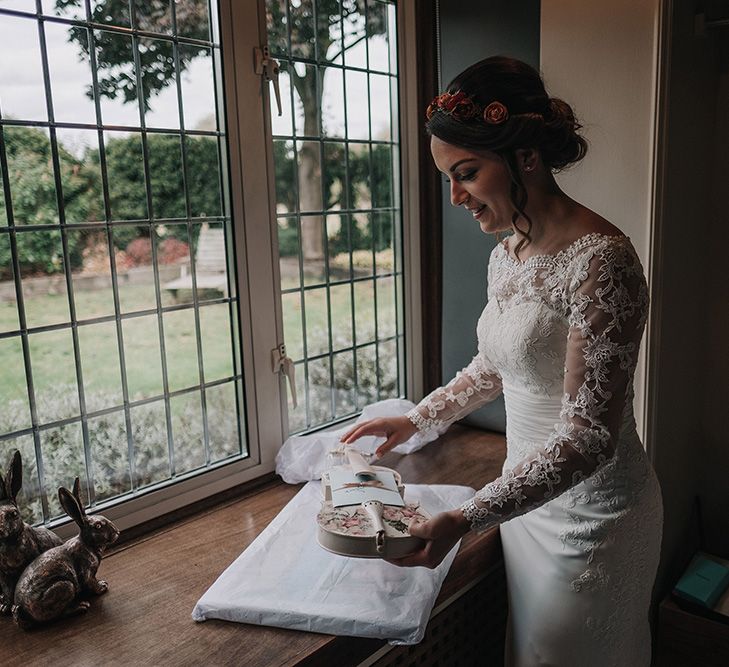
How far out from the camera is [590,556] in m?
1.50

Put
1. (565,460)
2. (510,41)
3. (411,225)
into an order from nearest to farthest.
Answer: (565,460) → (510,41) → (411,225)

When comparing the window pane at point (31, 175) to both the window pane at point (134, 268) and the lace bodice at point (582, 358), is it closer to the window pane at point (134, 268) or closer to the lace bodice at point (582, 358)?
the window pane at point (134, 268)

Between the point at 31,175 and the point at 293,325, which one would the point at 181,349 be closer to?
the point at 293,325

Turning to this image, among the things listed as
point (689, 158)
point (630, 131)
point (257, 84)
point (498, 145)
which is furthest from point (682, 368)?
point (257, 84)

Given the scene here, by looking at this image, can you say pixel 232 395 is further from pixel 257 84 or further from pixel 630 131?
pixel 630 131

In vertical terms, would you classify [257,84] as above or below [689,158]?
above

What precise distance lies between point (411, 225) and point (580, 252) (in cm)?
120

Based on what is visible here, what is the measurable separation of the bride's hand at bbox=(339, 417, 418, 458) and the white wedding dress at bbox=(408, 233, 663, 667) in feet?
0.91

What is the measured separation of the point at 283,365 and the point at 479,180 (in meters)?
0.95

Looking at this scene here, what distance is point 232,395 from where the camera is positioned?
6.63ft

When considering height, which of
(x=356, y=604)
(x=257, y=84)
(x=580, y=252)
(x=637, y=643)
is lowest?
(x=637, y=643)

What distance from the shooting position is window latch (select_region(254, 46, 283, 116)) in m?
1.92

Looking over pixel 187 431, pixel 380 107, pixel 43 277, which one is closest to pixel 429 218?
pixel 380 107

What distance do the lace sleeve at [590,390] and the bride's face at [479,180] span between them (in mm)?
213
